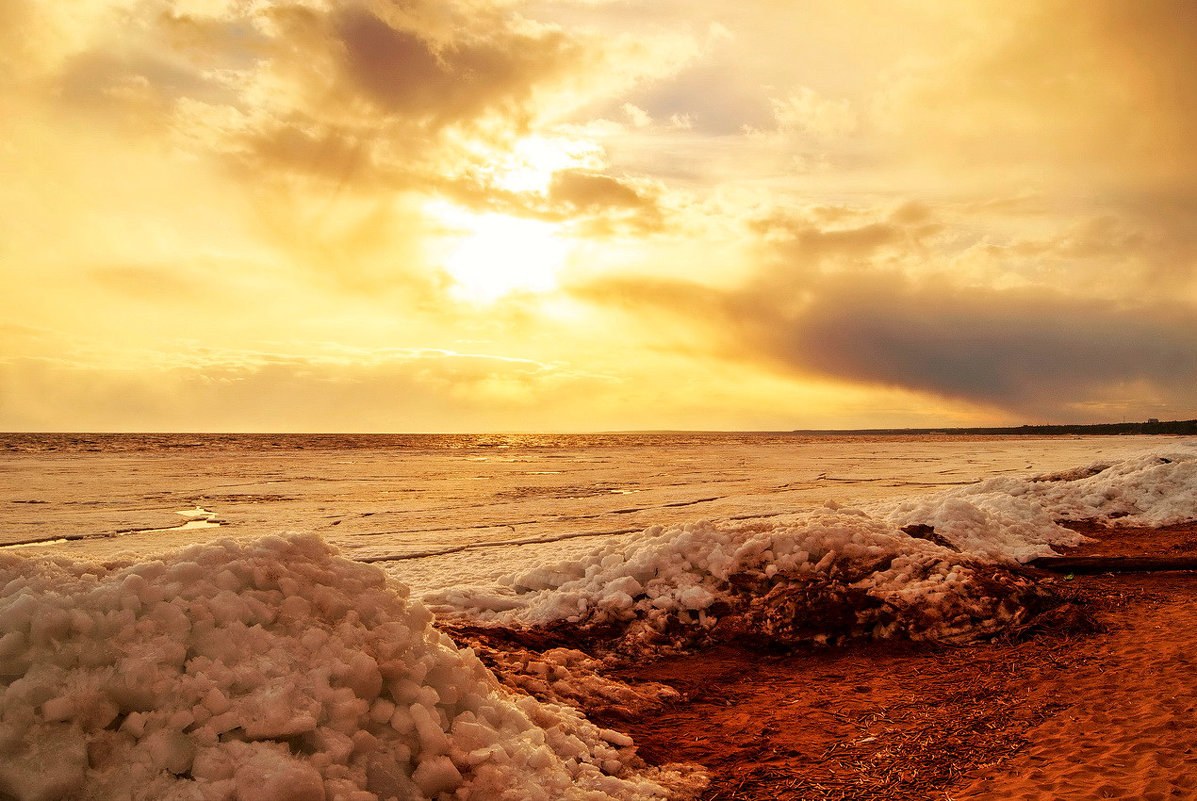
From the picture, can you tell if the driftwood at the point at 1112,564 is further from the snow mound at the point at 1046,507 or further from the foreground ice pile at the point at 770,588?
the foreground ice pile at the point at 770,588

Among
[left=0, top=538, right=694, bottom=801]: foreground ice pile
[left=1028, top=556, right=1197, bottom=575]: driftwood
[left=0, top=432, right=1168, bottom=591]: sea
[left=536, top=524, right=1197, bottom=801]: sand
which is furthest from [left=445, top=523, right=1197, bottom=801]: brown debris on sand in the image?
[left=0, top=432, right=1168, bottom=591]: sea

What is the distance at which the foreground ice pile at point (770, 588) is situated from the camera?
7027mm

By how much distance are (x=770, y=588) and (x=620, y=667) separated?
217 cm

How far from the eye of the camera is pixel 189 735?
3.09m

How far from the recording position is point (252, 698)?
3258 mm

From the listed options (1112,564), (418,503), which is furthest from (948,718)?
(418,503)

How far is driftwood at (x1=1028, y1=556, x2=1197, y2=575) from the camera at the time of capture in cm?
907

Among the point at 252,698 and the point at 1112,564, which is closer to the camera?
the point at 252,698

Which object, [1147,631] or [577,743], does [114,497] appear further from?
[1147,631]

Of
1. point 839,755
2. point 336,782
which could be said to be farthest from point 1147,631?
point 336,782

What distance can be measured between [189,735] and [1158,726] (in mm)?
5771

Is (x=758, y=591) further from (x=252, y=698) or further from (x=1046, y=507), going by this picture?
Result: (x=1046, y=507)

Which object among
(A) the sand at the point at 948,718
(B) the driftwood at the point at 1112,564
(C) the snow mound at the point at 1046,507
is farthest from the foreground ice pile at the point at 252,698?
(B) the driftwood at the point at 1112,564

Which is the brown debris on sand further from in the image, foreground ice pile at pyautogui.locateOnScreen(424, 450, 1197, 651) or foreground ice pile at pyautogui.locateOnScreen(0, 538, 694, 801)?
foreground ice pile at pyautogui.locateOnScreen(0, 538, 694, 801)
